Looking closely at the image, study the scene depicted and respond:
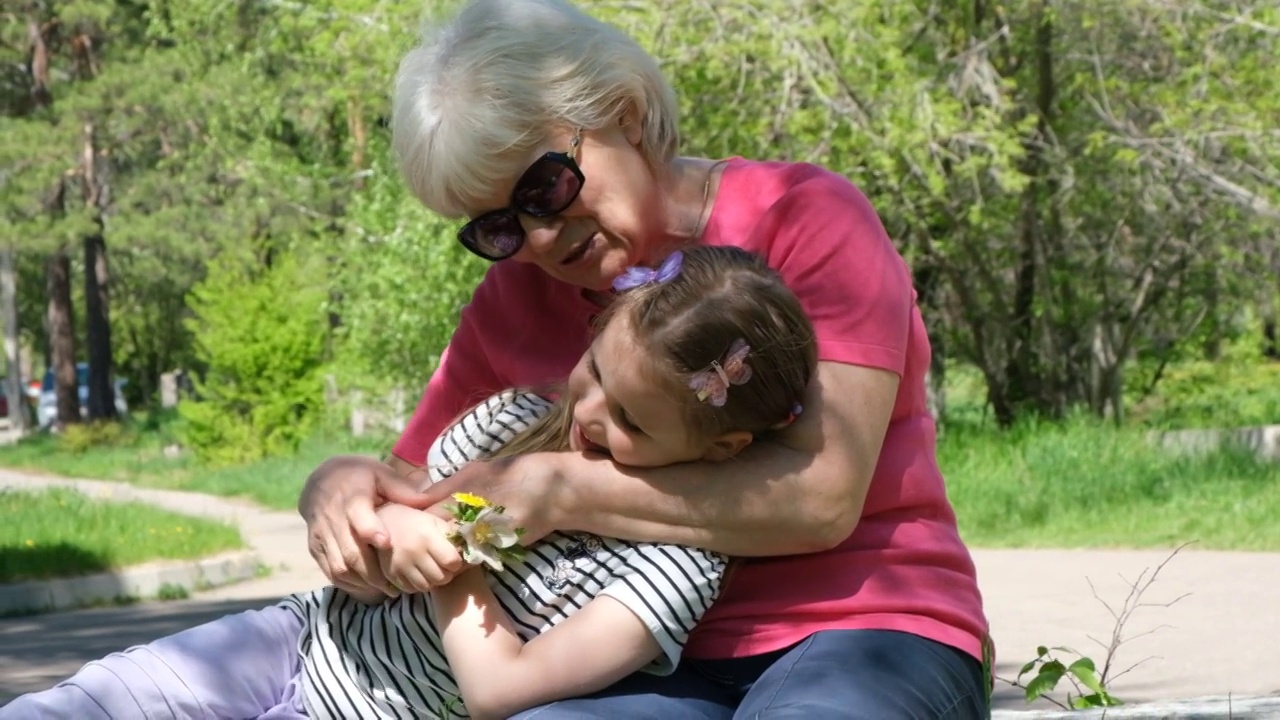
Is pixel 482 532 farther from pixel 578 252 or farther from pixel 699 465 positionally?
pixel 578 252

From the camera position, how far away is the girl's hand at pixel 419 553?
2.45m

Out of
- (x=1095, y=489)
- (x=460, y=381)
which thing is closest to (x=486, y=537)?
(x=460, y=381)

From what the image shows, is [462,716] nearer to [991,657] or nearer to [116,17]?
[991,657]

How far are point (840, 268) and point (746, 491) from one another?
399 millimetres

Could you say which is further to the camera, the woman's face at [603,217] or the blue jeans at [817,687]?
the woman's face at [603,217]

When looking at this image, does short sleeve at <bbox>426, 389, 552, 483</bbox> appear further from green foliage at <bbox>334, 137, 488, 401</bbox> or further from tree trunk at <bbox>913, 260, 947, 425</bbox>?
tree trunk at <bbox>913, 260, 947, 425</bbox>

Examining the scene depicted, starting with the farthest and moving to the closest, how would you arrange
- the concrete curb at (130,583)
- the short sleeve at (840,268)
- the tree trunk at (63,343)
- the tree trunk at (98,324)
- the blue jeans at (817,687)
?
the tree trunk at (63,343) → the tree trunk at (98,324) → the concrete curb at (130,583) → the short sleeve at (840,268) → the blue jeans at (817,687)

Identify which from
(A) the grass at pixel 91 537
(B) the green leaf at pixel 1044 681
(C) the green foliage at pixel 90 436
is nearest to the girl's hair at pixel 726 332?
(B) the green leaf at pixel 1044 681

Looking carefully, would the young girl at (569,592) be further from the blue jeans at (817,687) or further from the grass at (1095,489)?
the grass at (1095,489)

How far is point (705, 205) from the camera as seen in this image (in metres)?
2.91

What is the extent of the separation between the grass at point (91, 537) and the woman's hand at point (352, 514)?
832 cm

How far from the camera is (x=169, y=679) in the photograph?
264 cm

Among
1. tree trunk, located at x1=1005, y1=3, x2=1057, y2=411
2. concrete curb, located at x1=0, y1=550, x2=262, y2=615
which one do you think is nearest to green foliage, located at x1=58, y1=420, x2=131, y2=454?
tree trunk, located at x1=1005, y1=3, x2=1057, y2=411

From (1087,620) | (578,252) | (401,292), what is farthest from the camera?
(401,292)
